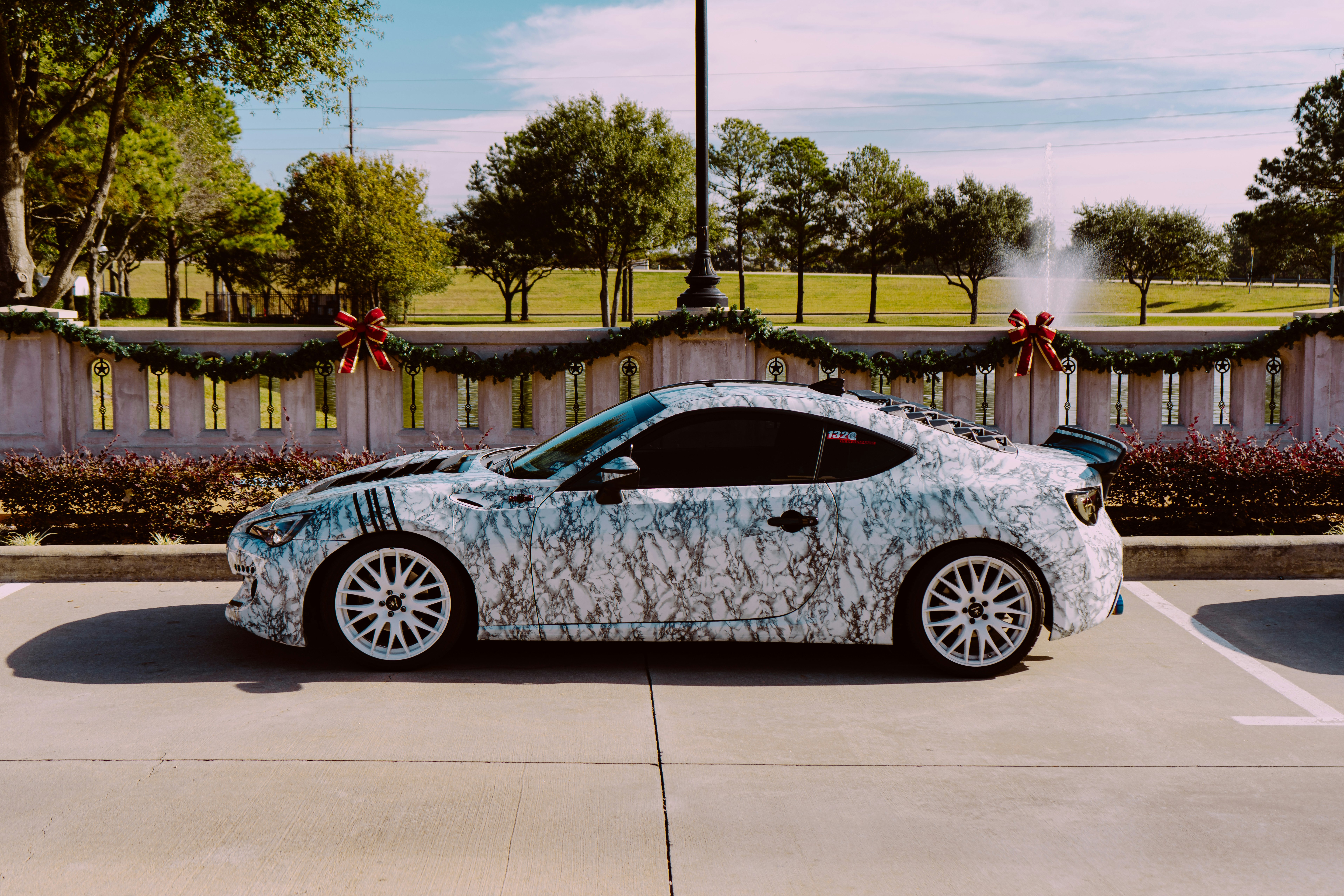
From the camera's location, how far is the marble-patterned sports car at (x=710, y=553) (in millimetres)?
5699

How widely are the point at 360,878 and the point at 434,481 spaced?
2.56 m

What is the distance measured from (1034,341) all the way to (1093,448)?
12.3 feet

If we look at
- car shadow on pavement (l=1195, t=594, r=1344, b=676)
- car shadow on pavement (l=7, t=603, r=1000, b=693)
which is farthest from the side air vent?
car shadow on pavement (l=1195, t=594, r=1344, b=676)

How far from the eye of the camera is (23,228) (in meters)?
15.5

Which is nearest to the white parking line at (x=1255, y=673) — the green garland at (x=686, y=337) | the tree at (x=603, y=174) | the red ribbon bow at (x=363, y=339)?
the green garland at (x=686, y=337)

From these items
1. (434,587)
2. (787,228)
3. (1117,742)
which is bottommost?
(1117,742)

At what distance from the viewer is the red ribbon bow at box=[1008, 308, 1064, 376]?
32.8 ft

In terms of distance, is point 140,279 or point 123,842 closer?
point 123,842

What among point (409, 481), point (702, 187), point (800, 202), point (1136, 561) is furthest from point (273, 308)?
point (409, 481)

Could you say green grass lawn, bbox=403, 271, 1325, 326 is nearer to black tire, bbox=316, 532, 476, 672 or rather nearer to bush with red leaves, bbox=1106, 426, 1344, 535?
bush with red leaves, bbox=1106, 426, 1344, 535

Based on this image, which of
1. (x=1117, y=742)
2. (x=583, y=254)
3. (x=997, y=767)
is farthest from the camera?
(x=583, y=254)

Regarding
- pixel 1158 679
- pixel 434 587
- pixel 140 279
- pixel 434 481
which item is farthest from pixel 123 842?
pixel 140 279

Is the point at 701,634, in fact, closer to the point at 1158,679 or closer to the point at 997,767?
the point at 997,767

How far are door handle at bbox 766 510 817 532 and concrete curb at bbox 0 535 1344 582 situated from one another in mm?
3256
